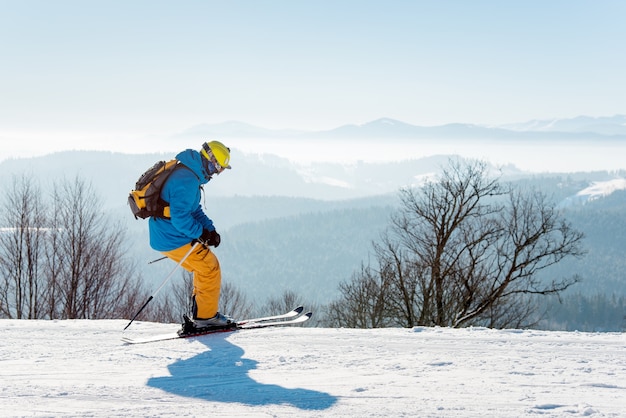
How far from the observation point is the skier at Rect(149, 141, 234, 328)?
19.0 feet

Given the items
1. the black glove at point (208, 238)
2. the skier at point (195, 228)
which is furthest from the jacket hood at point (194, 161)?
the black glove at point (208, 238)

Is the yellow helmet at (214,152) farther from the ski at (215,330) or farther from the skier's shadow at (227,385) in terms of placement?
the skier's shadow at (227,385)

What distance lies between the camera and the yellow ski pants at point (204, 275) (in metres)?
6.16

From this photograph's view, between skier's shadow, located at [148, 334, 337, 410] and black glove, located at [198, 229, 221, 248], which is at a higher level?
black glove, located at [198, 229, 221, 248]

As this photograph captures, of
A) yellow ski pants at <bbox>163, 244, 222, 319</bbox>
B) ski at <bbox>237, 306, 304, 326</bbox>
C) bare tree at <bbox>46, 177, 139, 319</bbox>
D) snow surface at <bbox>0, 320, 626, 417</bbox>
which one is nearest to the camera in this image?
snow surface at <bbox>0, 320, 626, 417</bbox>

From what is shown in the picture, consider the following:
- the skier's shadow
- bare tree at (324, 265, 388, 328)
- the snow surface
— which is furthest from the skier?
bare tree at (324, 265, 388, 328)

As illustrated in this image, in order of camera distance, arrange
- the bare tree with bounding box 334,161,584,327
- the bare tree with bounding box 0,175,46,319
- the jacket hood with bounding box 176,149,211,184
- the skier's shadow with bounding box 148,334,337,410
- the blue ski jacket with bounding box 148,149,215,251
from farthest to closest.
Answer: the bare tree with bounding box 0,175,46,319, the bare tree with bounding box 334,161,584,327, the jacket hood with bounding box 176,149,211,184, the blue ski jacket with bounding box 148,149,215,251, the skier's shadow with bounding box 148,334,337,410

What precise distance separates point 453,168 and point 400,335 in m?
16.3

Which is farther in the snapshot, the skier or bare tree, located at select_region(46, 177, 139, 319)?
bare tree, located at select_region(46, 177, 139, 319)

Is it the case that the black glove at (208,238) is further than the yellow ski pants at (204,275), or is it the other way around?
the yellow ski pants at (204,275)

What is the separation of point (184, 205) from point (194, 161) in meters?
0.51

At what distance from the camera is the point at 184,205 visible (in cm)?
577

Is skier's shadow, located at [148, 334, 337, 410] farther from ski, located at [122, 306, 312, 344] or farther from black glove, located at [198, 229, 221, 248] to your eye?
black glove, located at [198, 229, 221, 248]

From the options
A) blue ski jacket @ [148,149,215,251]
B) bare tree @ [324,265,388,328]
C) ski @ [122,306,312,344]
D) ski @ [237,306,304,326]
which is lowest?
bare tree @ [324,265,388,328]
